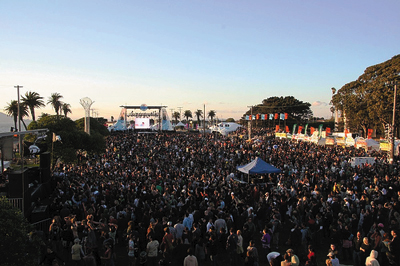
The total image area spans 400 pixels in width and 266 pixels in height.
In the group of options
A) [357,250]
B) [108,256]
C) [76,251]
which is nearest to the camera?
[108,256]

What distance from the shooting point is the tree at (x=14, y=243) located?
4.12 meters

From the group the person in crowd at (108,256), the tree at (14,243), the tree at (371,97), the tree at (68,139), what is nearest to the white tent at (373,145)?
the tree at (371,97)

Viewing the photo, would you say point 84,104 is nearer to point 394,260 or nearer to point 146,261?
point 146,261

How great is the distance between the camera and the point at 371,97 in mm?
31203

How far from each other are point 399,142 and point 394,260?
68.1 ft

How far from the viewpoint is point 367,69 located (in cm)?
3694

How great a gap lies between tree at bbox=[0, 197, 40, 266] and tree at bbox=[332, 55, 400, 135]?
32.5 metres

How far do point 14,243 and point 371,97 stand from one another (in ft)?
118

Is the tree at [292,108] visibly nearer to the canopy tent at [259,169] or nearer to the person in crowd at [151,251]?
the canopy tent at [259,169]

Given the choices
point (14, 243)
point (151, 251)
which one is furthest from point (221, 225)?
point (14, 243)

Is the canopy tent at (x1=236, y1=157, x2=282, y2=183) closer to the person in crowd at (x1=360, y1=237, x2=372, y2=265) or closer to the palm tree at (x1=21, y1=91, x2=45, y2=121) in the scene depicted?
the person in crowd at (x1=360, y1=237, x2=372, y2=265)

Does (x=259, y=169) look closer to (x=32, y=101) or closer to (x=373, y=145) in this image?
(x=373, y=145)

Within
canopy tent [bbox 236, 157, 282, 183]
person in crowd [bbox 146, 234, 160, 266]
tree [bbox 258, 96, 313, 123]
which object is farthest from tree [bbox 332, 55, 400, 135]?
person in crowd [bbox 146, 234, 160, 266]

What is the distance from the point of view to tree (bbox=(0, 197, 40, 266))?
13.5ft
